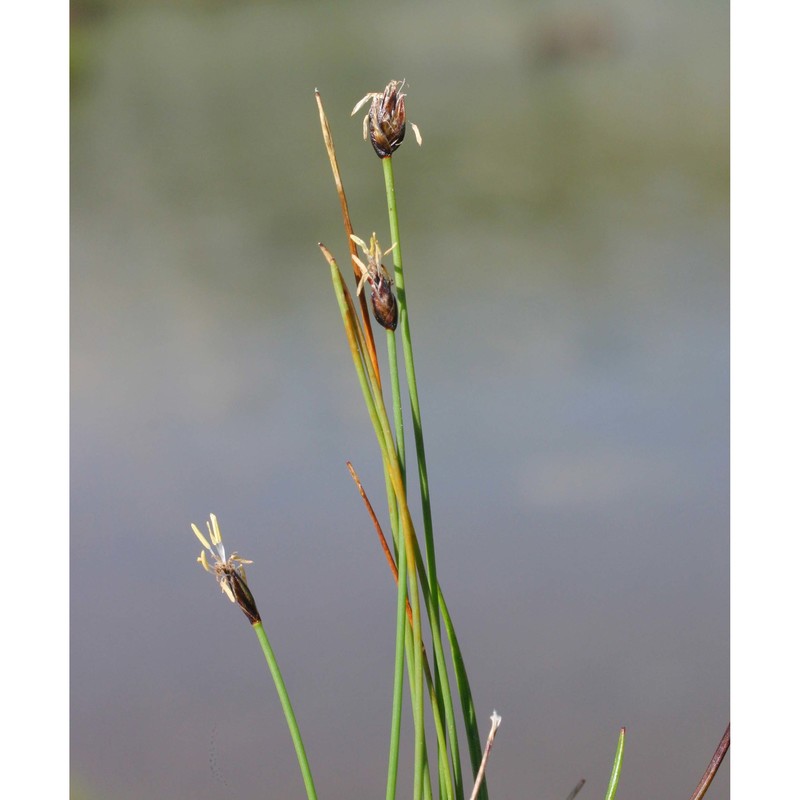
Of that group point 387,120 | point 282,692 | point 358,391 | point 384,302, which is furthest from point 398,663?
point 358,391

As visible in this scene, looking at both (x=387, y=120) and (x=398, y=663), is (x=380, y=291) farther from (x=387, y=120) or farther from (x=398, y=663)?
(x=398, y=663)

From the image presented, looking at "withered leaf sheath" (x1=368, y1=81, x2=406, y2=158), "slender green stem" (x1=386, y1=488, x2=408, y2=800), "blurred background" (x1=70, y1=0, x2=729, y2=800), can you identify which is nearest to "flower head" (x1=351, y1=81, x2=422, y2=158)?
"withered leaf sheath" (x1=368, y1=81, x2=406, y2=158)

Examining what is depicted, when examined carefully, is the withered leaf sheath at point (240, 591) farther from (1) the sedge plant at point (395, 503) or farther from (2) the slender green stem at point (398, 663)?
(2) the slender green stem at point (398, 663)

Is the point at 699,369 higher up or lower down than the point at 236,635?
higher up
